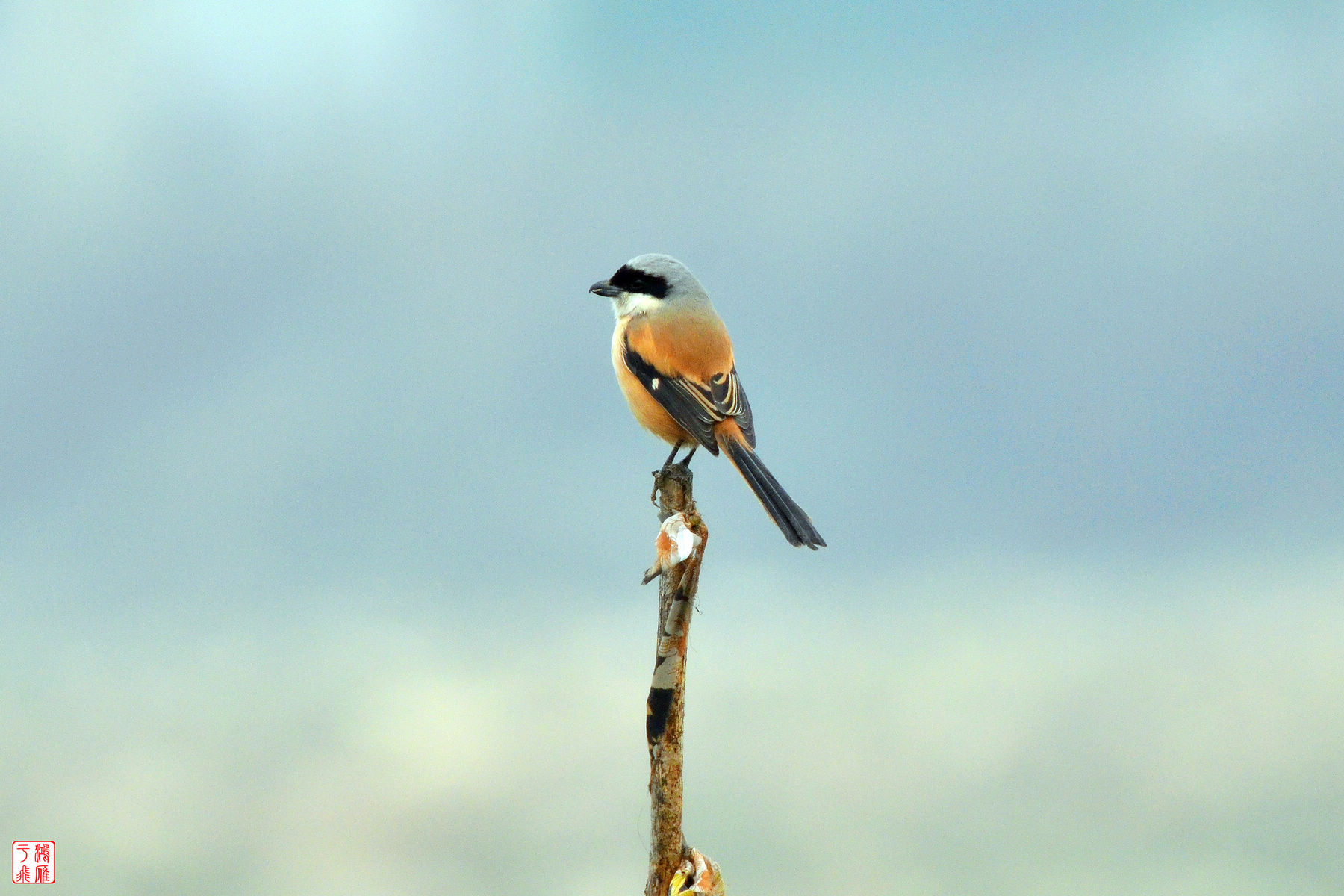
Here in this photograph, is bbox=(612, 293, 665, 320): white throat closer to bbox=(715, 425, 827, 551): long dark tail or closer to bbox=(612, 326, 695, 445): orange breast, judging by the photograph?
bbox=(612, 326, 695, 445): orange breast

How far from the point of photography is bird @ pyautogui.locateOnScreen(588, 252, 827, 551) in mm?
3904

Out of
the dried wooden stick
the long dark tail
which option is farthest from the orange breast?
the dried wooden stick

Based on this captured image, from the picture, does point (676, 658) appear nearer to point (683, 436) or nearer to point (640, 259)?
point (683, 436)

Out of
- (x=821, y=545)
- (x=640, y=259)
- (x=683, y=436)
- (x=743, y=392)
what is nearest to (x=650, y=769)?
(x=821, y=545)

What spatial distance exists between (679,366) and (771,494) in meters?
0.85

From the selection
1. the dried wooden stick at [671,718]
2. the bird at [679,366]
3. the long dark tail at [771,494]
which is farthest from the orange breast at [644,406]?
the dried wooden stick at [671,718]

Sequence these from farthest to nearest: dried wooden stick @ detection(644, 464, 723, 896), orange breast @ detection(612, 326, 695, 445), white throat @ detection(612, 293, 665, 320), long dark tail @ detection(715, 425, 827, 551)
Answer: white throat @ detection(612, 293, 665, 320) < orange breast @ detection(612, 326, 695, 445) < long dark tail @ detection(715, 425, 827, 551) < dried wooden stick @ detection(644, 464, 723, 896)

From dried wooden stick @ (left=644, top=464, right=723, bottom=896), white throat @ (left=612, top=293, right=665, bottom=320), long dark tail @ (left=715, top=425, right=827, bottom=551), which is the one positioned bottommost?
dried wooden stick @ (left=644, top=464, right=723, bottom=896)

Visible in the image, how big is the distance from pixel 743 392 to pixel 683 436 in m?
0.38

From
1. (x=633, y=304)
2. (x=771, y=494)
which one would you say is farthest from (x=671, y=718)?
(x=633, y=304)

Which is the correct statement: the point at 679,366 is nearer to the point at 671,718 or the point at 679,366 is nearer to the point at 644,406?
the point at 644,406

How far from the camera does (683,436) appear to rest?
4.09 meters

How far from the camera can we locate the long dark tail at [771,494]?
3348 mm

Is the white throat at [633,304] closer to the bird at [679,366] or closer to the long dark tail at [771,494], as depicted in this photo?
the bird at [679,366]
